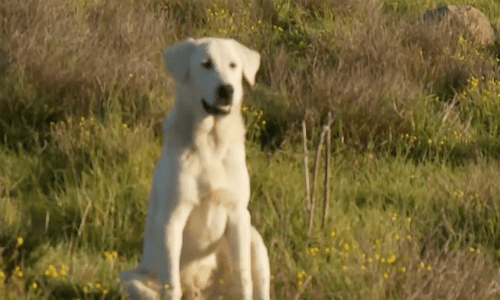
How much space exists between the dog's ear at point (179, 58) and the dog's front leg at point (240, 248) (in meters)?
0.59

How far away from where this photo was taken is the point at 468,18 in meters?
7.45

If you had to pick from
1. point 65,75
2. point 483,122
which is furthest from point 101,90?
point 483,122

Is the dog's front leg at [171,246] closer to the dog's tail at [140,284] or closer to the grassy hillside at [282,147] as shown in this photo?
the dog's tail at [140,284]

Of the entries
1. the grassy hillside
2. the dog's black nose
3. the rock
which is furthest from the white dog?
the rock

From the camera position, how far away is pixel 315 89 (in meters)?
5.25

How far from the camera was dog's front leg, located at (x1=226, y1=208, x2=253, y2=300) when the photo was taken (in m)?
3.01

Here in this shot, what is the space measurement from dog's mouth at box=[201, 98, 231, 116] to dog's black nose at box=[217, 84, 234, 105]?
0.02 m

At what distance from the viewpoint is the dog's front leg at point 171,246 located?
290 cm

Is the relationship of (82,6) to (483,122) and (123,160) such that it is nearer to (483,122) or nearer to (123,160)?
(123,160)

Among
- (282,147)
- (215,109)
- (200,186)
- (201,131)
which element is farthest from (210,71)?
Answer: (282,147)

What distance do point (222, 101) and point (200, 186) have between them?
340 mm

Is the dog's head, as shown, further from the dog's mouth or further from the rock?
the rock

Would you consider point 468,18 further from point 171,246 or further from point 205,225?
point 171,246

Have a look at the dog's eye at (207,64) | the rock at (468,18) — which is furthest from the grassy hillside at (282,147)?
the dog's eye at (207,64)
